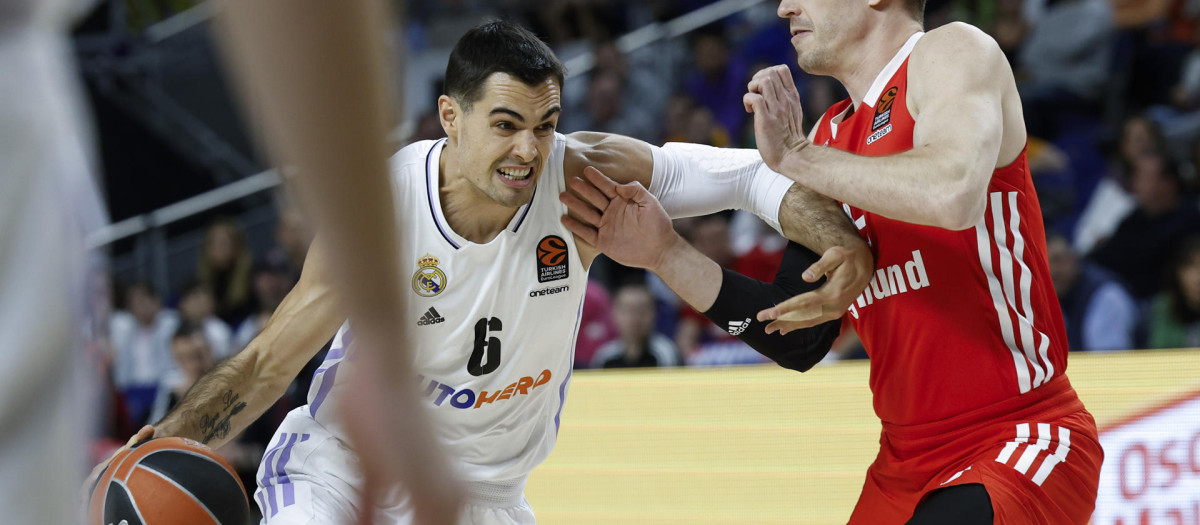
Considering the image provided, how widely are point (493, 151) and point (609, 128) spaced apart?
308 inches

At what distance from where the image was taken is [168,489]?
10.7 feet

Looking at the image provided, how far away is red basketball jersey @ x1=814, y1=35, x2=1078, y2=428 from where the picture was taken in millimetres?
3436

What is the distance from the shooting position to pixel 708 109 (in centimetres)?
1111

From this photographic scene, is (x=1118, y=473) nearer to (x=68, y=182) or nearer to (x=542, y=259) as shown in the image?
(x=542, y=259)

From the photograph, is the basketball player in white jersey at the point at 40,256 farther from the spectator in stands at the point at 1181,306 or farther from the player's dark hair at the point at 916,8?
the spectator in stands at the point at 1181,306

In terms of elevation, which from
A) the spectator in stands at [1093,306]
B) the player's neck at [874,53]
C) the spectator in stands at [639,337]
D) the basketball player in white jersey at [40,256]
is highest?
the basketball player in white jersey at [40,256]

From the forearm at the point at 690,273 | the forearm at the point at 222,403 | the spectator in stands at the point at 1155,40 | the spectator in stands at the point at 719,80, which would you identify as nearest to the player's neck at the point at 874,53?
the forearm at the point at 690,273

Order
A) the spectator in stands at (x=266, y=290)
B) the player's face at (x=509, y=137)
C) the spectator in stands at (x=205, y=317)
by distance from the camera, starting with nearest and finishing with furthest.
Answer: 1. the player's face at (x=509, y=137)
2. the spectator in stands at (x=205, y=317)
3. the spectator in stands at (x=266, y=290)

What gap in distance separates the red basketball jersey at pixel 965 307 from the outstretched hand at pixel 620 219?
83 centimetres

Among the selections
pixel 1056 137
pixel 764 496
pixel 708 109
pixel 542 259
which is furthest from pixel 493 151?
pixel 708 109

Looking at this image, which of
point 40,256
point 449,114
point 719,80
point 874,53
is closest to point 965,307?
point 874,53

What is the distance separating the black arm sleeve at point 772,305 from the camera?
13.1 feet

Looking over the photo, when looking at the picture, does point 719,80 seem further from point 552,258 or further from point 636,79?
point 552,258

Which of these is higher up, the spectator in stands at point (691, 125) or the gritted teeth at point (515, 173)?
the gritted teeth at point (515, 173)
